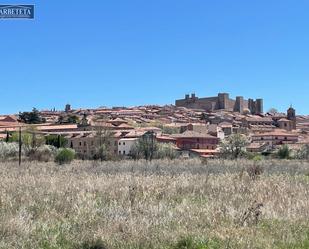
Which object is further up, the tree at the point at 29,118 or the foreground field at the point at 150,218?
the tree at the point at 29,118

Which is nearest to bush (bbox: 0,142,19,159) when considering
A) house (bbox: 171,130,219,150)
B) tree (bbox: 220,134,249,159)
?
tree (bbox: 220,134,249,159)

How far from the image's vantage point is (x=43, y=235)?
8.61 meters

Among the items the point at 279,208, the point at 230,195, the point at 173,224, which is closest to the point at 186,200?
the point at 230,195

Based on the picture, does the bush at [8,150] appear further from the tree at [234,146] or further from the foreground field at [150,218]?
the foreground field at [150,218]

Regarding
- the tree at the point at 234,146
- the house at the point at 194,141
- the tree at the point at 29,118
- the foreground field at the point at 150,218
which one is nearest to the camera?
the foreground field at the point at 150,218

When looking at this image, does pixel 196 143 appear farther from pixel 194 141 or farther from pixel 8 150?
pixel 8 150

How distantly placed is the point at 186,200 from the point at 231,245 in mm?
5636

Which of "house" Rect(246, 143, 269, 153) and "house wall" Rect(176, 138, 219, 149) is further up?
"house wall" Rect(176, 138, 219, 149)

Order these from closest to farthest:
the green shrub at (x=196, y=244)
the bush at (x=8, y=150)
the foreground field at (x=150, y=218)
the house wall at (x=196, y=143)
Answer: the green shrub at (x=196, y=244) → the foreground field at (x=150, y=218) → the bush at (x=8, y=150) → the house wall at (x=196, y=143)

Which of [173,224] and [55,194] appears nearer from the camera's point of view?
[173,224]

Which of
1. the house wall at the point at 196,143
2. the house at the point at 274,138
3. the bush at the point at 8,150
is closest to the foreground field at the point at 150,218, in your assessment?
the bush at the point at 8,150

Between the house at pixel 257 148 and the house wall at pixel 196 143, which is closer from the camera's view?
the house at pixel 257 148

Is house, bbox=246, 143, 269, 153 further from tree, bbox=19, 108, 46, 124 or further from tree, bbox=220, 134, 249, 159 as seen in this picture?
tree, bbox=19, 108, 46, 124

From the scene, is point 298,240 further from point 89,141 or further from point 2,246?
point 89,141
